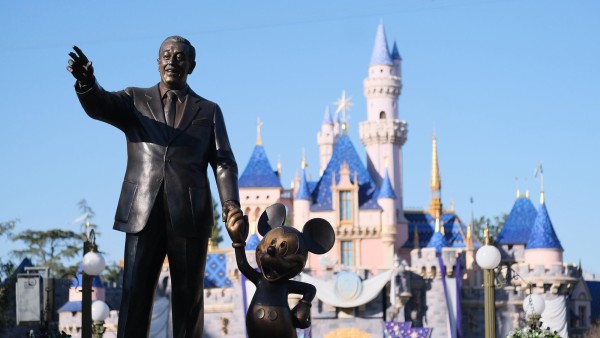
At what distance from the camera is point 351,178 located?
2228 inches

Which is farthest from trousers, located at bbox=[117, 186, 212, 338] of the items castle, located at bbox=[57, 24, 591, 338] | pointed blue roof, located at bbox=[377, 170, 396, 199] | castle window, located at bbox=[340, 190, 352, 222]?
pointed blue roof, located at bbox=[377, 170, 396, 199]

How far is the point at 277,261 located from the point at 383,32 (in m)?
52.6

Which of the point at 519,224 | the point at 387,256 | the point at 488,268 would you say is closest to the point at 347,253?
the point at 387,256

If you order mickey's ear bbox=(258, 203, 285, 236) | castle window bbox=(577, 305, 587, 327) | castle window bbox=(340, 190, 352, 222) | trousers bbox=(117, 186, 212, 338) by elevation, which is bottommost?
castle window bbox=(577, 305, 587, 327)

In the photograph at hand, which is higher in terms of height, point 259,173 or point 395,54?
A: point 395,54

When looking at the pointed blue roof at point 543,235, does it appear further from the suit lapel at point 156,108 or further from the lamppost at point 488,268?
the suit lapel at point 156,108

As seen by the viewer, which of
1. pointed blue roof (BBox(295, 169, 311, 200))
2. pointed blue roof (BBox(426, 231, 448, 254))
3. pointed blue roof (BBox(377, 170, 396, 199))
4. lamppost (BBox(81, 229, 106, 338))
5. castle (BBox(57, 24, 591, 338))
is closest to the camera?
lamppost (BBox(81, 229, 106, 338))

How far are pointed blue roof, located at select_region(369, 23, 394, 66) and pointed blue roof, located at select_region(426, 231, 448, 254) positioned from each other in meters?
8.73

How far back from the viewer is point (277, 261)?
8562mm

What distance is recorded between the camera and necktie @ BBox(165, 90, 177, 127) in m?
8.46

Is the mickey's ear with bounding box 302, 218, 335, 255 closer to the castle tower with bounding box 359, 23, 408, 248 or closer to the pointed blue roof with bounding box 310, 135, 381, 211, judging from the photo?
the pointed blue roof with bounding box 310, 135, 381, 211

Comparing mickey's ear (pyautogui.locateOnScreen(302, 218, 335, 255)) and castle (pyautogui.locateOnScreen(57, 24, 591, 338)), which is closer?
mickey's ear (pyautogui.locateOnScreen(302, 218, 335, 255))

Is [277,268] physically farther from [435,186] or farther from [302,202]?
[435,186]

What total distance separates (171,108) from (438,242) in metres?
46.0
